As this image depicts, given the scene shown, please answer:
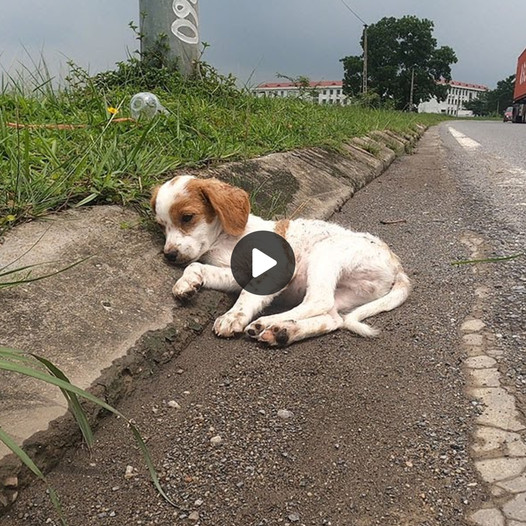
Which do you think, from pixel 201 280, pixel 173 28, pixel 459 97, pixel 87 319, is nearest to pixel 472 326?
pixel 201 280

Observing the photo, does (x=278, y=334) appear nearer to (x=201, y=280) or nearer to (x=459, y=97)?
(x=201, y=280)

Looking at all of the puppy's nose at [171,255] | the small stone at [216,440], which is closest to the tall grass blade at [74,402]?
the small stone at [216,440]

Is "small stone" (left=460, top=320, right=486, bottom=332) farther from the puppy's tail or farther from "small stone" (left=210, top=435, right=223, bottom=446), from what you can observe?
"small stone" (left=210, top=435, right=223, bottom=446)

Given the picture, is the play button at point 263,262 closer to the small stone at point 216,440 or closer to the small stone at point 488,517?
the small stone at point 216,440

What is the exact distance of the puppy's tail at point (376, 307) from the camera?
270 centimetres

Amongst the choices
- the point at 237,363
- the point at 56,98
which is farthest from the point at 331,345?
the point at 56,98

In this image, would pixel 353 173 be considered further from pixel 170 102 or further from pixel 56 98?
pixel 56 98

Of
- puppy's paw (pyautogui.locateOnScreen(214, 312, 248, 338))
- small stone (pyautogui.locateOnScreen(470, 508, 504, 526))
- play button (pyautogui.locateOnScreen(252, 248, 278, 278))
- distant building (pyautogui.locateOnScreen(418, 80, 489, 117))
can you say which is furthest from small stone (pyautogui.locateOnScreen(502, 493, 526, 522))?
distant building (pyautogui.locateOnScreen(418, 80, 489, 117))

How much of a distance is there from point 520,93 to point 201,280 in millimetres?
44419

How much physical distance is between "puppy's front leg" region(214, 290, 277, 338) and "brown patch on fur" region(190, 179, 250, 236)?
0.44m

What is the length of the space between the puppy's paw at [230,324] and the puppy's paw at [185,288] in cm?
20

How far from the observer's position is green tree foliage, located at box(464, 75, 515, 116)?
341 feet

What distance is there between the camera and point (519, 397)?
2.03m

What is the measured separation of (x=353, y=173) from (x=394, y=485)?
18.1 feet
